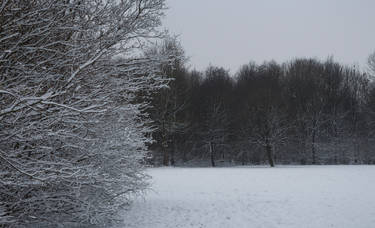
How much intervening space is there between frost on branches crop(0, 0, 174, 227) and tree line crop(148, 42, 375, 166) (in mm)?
24964

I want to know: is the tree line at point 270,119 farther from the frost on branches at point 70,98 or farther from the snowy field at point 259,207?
the frost on branches at point 70,98

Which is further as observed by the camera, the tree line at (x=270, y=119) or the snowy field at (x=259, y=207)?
the tree line at (x=270, y=119)

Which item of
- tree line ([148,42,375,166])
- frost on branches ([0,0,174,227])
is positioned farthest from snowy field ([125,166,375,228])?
tree line ([148,42,375,166])

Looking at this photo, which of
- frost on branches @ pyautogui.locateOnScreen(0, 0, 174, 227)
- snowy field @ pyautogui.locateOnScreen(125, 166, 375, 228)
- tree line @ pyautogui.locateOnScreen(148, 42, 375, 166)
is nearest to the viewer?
frost on branches @ pyautogui.locateOnScreen(0, 0, 174, 227)

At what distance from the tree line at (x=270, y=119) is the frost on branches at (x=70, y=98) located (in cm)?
2496

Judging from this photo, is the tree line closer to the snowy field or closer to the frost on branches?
the snowy field

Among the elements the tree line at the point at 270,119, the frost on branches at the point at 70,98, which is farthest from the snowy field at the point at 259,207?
the tree line at the point at 270,119

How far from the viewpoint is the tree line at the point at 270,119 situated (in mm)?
34188

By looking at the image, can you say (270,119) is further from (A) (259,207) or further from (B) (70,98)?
(B) (70,98)

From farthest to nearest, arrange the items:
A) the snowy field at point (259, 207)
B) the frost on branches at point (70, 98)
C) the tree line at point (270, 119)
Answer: the tree line at point (270, 119), the snowy field at point (259, 207), the frost on branches at point (70, 98)

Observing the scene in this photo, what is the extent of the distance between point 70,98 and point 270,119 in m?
30.4

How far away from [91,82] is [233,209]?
20.6 feet

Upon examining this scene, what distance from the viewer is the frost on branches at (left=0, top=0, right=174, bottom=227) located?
505cm

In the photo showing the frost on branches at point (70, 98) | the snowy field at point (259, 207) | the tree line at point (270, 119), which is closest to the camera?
the frost on branches at point (70, 98)
